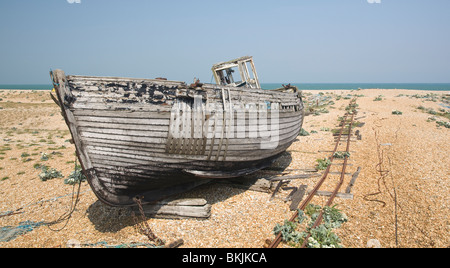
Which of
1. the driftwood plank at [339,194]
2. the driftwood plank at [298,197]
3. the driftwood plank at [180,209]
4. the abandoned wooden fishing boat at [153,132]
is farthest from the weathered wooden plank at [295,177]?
the driftwood plank at [180,209]

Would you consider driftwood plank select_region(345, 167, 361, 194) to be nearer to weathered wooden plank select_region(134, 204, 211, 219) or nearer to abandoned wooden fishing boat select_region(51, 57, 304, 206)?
abandoned wooden fishing boat select_region(51, 57, 304, 206)

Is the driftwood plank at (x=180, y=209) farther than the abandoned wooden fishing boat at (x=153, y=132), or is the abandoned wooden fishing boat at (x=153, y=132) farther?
the driftwood plank at (x=180, y=209)

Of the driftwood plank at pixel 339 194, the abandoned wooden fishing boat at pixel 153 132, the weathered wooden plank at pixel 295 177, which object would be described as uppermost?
the abandoned wooden fishing boat at pixel 153 132

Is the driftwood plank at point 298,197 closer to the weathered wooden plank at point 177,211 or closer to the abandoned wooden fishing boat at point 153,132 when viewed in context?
the abandoned wooden fishing boat at point 153,132

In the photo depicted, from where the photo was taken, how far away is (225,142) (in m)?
6.86

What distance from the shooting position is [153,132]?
19.6 ft

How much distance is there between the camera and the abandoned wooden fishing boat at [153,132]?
5.66m

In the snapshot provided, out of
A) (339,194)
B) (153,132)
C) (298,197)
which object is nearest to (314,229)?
(298,197)

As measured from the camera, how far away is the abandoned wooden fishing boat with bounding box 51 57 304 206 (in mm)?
5656

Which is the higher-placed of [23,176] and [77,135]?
[77,135]

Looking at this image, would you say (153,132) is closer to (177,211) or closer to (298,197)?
(177,211)
